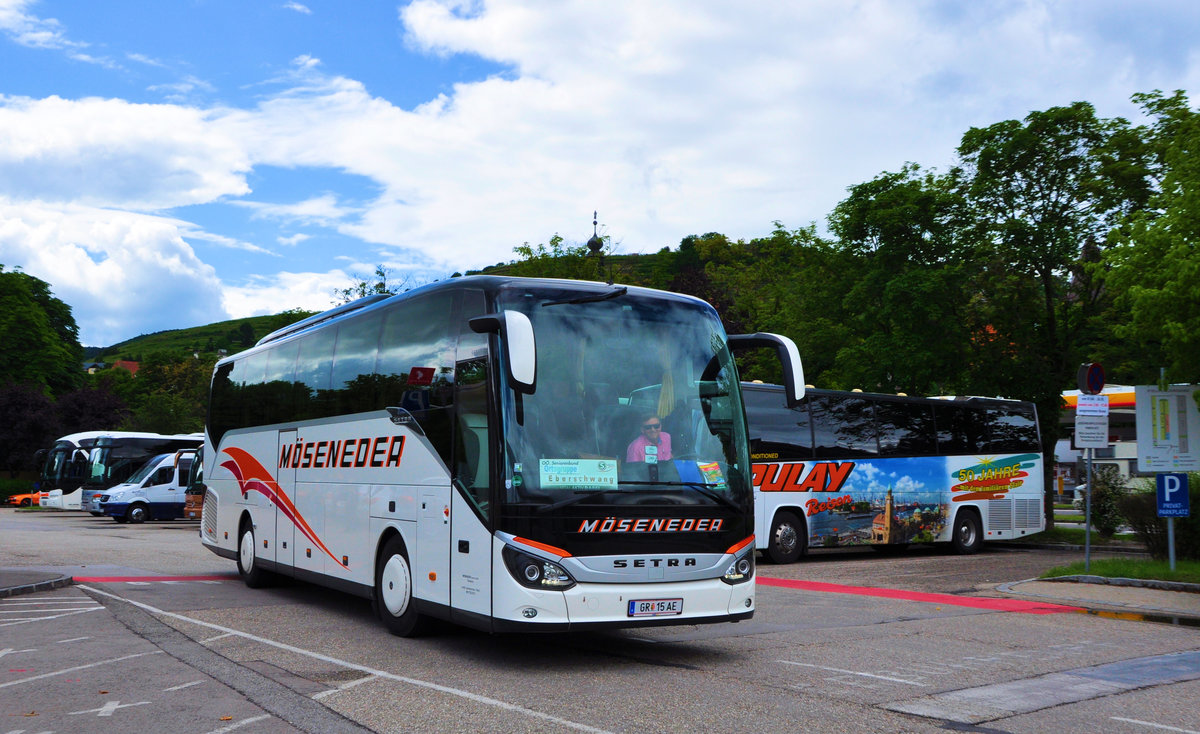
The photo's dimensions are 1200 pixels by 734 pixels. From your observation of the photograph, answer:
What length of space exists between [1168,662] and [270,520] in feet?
35.8

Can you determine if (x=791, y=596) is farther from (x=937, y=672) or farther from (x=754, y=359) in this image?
(x=754, y=359)

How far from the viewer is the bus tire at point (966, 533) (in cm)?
2489

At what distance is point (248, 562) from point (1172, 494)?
13.6 metres

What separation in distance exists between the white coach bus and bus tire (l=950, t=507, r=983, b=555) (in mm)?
15999

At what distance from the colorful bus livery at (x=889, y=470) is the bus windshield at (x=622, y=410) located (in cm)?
1062

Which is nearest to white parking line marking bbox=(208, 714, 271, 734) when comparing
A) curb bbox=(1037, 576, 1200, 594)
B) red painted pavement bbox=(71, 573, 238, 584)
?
red painted pavement bbox=(71, 573, 238, 584)

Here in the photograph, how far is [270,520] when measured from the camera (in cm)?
1483

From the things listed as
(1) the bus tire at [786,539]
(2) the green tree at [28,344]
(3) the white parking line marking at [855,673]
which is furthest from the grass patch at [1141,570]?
(2) the green tree at [28,344]

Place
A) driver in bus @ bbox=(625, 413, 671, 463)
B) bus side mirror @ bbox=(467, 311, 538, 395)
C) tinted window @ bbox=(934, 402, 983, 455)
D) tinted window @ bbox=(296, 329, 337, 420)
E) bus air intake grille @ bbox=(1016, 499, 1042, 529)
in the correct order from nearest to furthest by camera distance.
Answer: bus side mirror @ bbox=(467, 311, 538, 395), driver in bus @ bbox=(625, 413, 671, 463), tinted window @ bbox=(296, 329, 337, 420), tinted window @ bbox=(934, 402, 983, 455), bus air intake grille @ bbox=(1016, 499, 1042, 529)

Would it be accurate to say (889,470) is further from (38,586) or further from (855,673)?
(38,586)

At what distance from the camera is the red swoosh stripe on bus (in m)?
13.3

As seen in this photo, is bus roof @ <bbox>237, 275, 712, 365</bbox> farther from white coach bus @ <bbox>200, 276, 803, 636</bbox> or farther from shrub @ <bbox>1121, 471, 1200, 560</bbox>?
shrub @ <bbox>1121, 471, 1200, 560</bbox>

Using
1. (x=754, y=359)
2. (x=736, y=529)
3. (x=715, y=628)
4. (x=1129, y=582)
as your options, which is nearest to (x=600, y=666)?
(x=736, y=529)

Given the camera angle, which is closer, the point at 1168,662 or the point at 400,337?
the point at 1168,662
